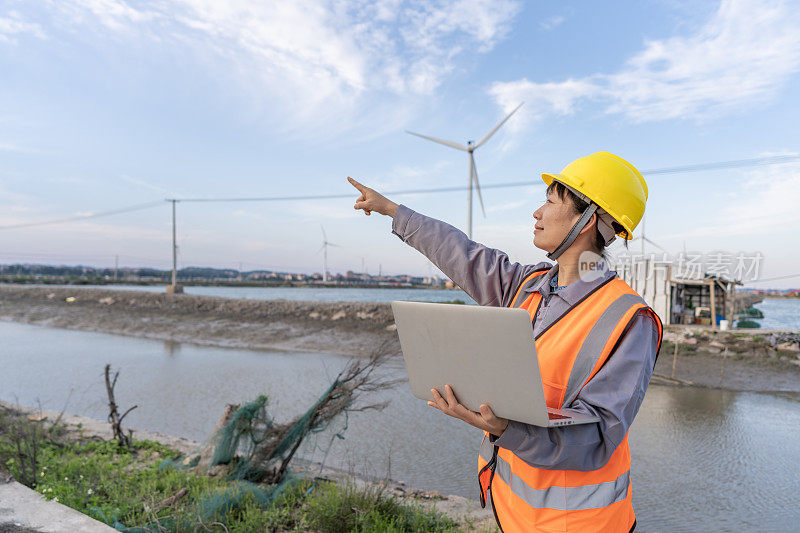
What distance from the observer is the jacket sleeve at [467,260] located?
5.95 ft

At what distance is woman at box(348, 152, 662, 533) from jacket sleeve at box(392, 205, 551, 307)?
0.07 feet

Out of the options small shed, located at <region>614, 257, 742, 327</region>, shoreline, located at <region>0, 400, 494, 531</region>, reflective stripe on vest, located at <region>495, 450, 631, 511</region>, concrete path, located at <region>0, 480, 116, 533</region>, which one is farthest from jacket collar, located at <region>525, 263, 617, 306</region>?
small shed, located at <region>614, 257, 742, 327</region>

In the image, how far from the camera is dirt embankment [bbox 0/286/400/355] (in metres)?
15.5

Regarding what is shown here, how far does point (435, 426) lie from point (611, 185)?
229 inches

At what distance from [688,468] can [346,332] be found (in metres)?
12.0

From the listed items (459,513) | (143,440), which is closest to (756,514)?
(459,513)

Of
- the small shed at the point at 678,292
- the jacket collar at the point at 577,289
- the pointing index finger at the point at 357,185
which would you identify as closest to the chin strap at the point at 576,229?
the jacket collar at the point at 577,289

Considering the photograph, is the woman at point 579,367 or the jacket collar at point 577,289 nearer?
the woman at point 579,367

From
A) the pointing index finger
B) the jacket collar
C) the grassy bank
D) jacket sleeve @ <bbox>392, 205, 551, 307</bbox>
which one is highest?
the pointing index finger

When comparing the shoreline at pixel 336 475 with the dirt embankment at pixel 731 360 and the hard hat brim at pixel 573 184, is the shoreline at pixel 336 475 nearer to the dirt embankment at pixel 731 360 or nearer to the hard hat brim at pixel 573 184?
the hard hat brim at pixel 573 184

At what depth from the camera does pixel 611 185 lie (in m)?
1.50

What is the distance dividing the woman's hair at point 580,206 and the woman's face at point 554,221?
0.04 feet

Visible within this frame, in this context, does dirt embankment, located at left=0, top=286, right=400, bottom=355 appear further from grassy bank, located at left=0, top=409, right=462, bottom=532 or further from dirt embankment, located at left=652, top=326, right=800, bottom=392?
grassy bank, located at left=0, top=409, right=462, bottom=532

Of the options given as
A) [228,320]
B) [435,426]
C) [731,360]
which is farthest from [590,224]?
[228,320]
